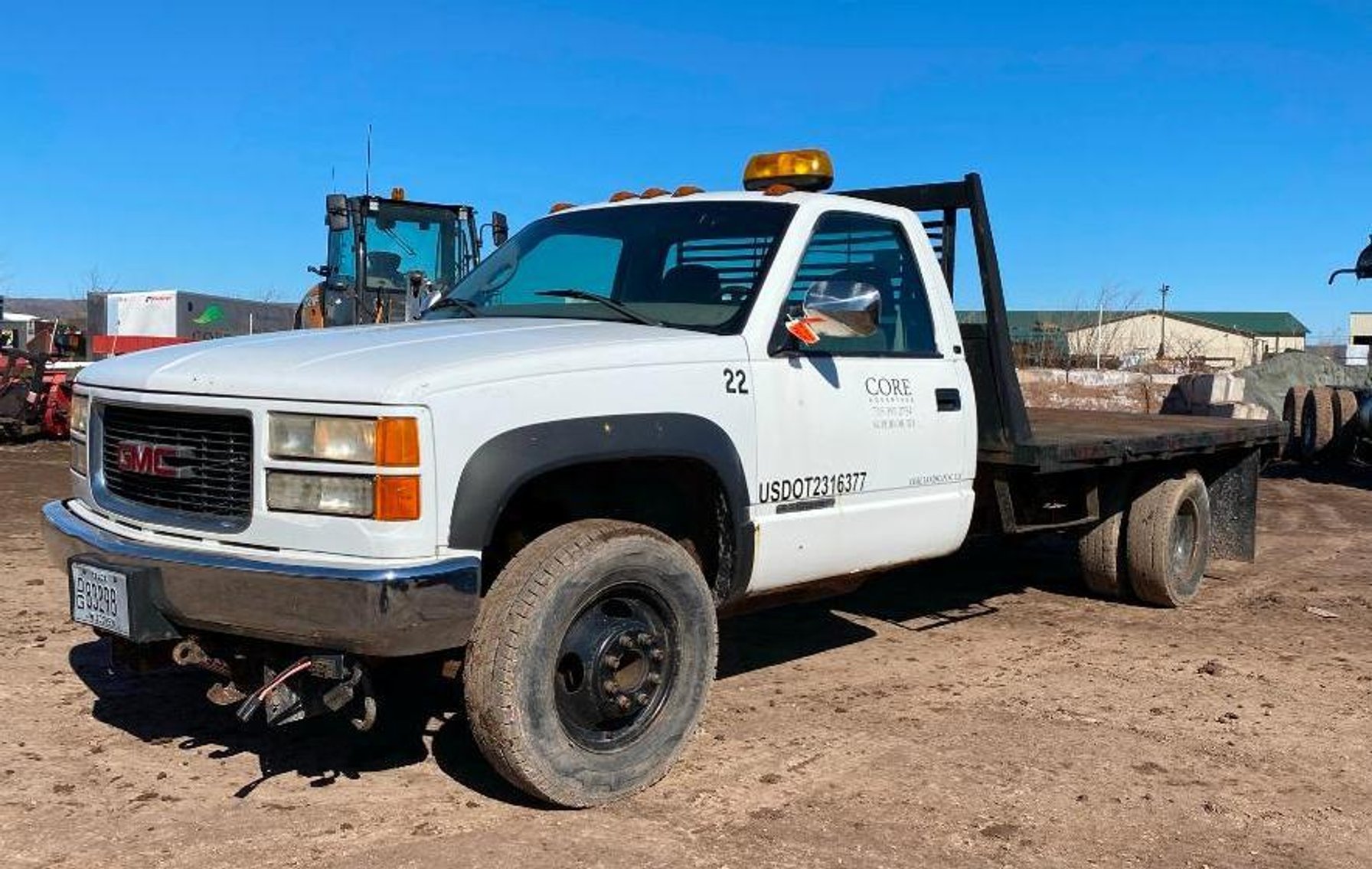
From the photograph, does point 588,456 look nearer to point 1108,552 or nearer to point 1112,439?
point 1112,439

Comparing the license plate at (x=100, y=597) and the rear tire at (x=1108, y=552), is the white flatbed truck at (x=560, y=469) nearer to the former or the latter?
the license plate at (x=100, y=597)

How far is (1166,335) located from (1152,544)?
231ft

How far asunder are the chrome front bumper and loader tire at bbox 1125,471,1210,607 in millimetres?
4709

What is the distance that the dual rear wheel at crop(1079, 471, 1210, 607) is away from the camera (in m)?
6.83


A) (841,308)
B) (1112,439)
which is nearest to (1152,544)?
(1112,439)

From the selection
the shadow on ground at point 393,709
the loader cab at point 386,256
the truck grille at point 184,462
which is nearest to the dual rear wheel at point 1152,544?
the shadow on ground at point 393,709

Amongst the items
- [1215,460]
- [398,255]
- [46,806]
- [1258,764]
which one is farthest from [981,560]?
[398,255]

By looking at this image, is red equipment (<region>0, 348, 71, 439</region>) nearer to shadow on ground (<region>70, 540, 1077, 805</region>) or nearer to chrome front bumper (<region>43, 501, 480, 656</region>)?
shadow on ground (<region>70, 540, 1077, 805</region>)

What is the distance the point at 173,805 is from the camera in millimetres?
3717

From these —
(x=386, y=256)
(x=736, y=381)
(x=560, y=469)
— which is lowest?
(x=560, y=469)

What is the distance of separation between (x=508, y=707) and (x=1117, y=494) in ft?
14.9

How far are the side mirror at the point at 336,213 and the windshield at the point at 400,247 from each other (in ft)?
2.97

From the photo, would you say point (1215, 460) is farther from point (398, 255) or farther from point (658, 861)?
point (398, 255)

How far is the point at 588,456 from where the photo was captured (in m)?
3.57
